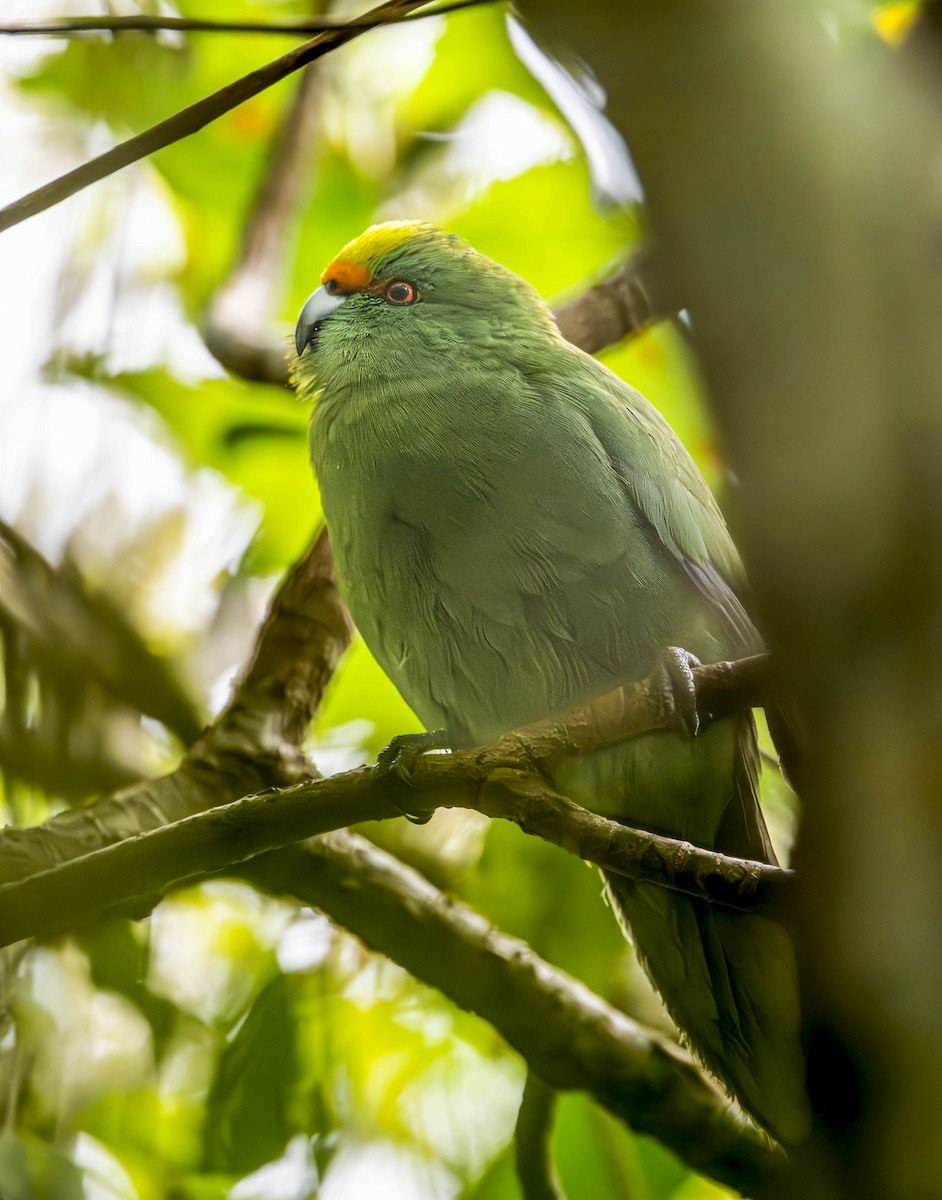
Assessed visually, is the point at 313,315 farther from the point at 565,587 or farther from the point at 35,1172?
the point at 35,1172

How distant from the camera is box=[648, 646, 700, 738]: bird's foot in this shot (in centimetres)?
214

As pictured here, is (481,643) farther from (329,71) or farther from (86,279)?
(329,71)

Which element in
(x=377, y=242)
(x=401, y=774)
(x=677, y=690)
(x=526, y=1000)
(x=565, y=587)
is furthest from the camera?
(x=377, y=242)

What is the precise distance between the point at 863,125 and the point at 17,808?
8.20 feet

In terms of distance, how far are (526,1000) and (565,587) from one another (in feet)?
3.27

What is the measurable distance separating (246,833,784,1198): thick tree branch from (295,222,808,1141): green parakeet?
0.58 feet

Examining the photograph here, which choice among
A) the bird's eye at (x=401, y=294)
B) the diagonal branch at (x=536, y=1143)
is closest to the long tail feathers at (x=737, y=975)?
the diagonal branch at (x=536, y=1143)

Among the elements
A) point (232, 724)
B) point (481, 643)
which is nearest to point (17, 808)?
point (232, 724)

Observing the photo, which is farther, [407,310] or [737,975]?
[407,310]

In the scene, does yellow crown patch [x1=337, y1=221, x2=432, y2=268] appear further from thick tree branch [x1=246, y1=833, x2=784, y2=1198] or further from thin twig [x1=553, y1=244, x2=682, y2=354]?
thick tree branch [x1=246, y1=833, x2=784, y2=1198]

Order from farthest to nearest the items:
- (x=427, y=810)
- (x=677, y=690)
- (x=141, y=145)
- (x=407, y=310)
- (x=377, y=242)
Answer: (x=377, y=242) → (x=407, y=310) → (x=677, y=690) → (x=427, y=810) → (x=141, y=145)

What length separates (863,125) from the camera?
1.05m

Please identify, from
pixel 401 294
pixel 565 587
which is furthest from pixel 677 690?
pixel 401 294

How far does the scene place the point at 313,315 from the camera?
130 inches
